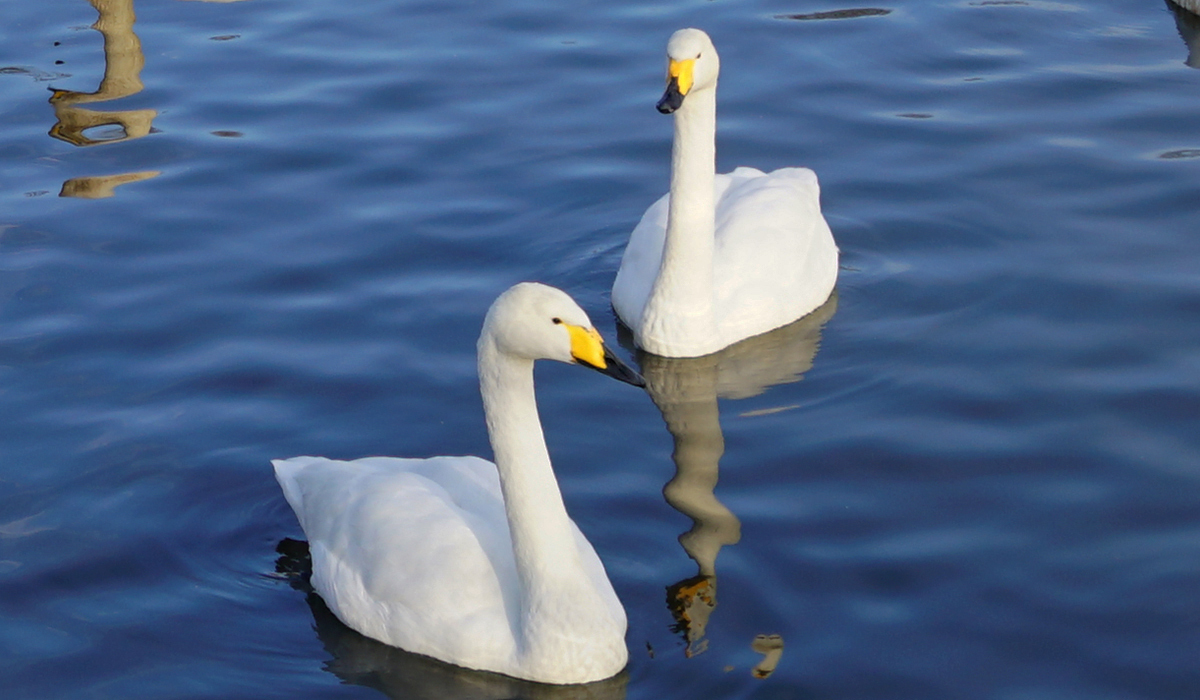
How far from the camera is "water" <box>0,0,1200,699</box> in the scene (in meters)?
7.36

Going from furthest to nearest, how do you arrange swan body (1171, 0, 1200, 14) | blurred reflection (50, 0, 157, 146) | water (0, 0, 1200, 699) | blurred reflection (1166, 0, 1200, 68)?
swan body (1171, 0, 1200, 14), blurred reflection (1166, 0, 1200, 68), blurred reflection (50, 0, 157, 146), water (0, 0, 1200, 699)

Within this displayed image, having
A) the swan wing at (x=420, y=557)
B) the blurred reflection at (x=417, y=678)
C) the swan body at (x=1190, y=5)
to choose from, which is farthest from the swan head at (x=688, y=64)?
the swan body at (x=1190, y=5)

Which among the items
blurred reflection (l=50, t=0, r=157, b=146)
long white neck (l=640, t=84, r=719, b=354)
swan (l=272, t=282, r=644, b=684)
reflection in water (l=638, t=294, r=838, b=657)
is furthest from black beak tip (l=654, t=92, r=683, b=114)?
blurred reflection (l=50, t=0, r=157, b=146)

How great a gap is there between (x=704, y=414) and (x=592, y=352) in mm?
2724

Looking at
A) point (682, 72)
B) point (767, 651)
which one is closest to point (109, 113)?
point (682, 72)

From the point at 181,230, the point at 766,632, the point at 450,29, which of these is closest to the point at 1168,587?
the point at 766,632

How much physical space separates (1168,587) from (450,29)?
9.58 metres

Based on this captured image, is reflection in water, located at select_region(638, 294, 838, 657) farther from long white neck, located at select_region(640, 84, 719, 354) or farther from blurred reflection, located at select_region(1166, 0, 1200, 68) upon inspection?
blurred reflection, located at select_region(1166, 0, 1200, 68)

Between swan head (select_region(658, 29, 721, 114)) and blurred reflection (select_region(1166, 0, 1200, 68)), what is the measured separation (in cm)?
597

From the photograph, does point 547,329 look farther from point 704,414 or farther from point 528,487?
point 704,414

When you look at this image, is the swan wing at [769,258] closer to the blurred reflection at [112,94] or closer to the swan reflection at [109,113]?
the swan reflection at [109,113]

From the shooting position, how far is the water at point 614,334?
24.1 ft

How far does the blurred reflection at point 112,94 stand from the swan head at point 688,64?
5.58 metres

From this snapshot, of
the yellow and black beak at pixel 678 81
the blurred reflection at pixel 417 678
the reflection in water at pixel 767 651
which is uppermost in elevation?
the yellow and black beak at pixel 678 81
